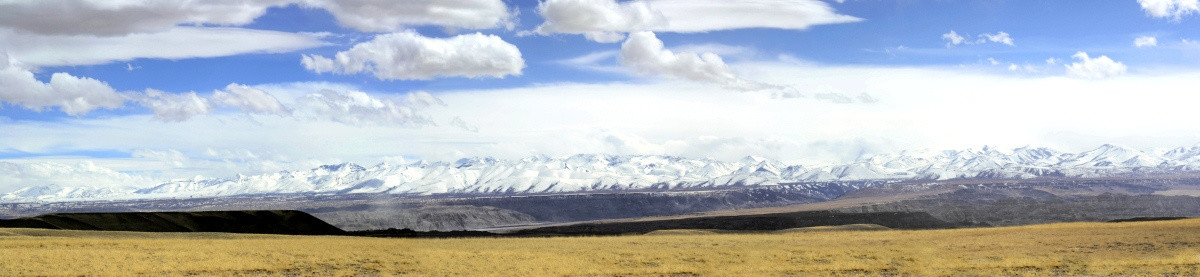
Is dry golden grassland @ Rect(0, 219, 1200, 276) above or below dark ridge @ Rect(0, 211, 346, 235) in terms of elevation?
below

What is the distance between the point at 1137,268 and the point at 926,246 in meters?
19.9

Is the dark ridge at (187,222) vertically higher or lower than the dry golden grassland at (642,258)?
higher

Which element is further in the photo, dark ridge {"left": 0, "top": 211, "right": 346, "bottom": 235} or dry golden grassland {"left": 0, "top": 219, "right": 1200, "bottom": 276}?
dark ridge {"left": 0, "top": 211, "right": 346, "bottom": 235}

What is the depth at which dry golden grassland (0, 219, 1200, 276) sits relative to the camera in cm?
4941

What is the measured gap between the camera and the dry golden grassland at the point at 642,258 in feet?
162

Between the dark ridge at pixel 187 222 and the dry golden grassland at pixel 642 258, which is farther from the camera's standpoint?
the dark ridge at pixel 187 222

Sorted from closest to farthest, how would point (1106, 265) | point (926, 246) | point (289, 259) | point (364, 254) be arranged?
point (1106, 265) → point (289, 259) → point (364, 254) → point (926, 246)

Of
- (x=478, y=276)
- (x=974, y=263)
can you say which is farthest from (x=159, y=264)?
(x=974, y=263)

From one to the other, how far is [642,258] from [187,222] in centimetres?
6957

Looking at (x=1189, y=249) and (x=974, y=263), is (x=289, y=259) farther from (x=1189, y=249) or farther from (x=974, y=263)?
(x=1189, y=249)

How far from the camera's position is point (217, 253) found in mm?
56469

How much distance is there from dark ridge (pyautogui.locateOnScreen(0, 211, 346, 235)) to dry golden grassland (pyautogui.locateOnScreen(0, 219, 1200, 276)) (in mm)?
26707

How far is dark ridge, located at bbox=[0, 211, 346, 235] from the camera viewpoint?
9762cm

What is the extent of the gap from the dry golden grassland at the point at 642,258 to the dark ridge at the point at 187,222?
2671cm
